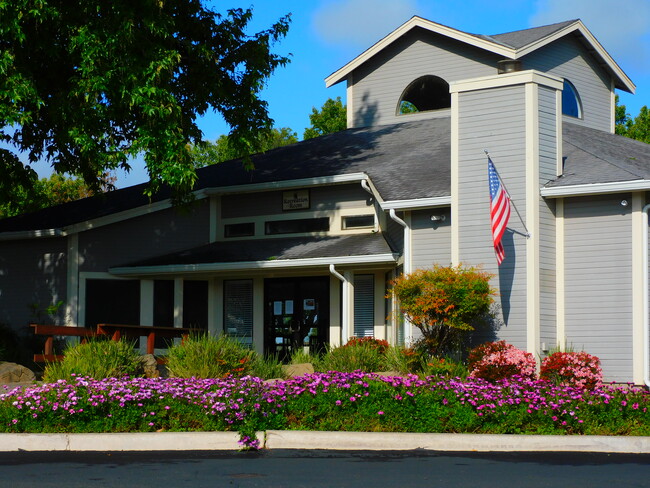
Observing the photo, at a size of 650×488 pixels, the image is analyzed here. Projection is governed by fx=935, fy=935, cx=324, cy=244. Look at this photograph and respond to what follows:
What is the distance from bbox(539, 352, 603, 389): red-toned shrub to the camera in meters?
15.3

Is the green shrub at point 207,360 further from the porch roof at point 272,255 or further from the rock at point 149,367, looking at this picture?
the porch roof at point 272,255

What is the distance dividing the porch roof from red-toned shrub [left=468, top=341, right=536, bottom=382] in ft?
11.2

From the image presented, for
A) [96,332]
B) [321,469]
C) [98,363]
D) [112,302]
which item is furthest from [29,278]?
[321,469]

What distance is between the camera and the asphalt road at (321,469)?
8.52 metres

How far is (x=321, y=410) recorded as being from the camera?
1184cm

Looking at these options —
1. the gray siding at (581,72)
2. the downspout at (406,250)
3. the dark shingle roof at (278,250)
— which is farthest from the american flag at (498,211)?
the gray siding at (581,72)

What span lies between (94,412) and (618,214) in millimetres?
9545

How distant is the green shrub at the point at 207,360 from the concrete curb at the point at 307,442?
3.88 meters

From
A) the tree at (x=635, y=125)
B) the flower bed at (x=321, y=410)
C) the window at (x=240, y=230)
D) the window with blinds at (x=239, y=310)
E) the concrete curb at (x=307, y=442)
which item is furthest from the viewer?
the tree at (x=635, y=125)

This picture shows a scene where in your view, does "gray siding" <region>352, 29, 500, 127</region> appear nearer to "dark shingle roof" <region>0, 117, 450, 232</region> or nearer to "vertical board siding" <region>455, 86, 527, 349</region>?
"dark shingle roof" <region>0, 117, 450, 232</region>

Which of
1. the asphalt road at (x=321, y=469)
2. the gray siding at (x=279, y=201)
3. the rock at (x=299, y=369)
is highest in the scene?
the gray siding at (x=279, y=201)

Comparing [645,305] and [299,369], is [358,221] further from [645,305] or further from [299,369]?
[645,305]

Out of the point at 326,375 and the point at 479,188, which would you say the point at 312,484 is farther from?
the point at 479,188

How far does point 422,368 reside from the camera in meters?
16.5
